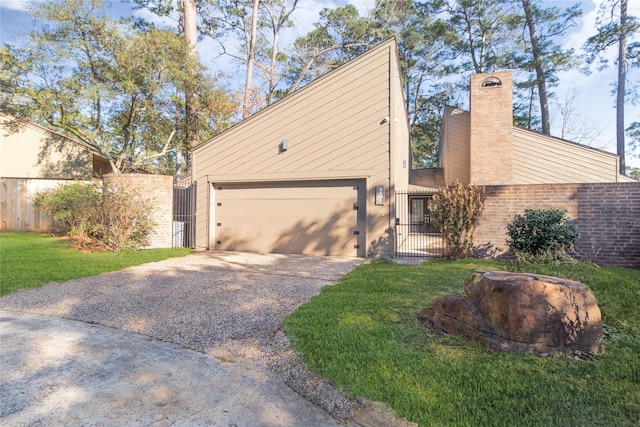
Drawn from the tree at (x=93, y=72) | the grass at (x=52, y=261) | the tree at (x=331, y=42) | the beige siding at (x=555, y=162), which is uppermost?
the tree at (x=331, y=42)

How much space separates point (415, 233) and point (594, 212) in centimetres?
663

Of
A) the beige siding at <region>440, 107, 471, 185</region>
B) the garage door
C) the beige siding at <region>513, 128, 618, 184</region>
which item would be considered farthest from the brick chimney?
the garage door

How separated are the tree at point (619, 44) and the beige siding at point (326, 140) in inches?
548

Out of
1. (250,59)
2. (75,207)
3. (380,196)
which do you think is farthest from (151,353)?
(250,59)

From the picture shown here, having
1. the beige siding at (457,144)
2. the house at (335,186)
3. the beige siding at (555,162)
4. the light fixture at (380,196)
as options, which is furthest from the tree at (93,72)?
the beige siding at (555,162)

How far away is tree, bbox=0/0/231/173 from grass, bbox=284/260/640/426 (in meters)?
12.1

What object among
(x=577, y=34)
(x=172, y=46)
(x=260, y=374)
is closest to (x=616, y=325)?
(x=260, y=374)

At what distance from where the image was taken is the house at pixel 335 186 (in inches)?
279

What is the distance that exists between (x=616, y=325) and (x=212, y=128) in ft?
50.6

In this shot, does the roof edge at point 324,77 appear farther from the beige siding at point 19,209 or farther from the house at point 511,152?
the beige siding at point 19,209

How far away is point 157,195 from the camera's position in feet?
30.6

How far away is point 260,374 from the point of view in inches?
96.1

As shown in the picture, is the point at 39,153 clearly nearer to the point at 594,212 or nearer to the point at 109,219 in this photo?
the point at 109,219

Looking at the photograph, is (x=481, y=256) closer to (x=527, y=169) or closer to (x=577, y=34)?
(x=527, y=169)
